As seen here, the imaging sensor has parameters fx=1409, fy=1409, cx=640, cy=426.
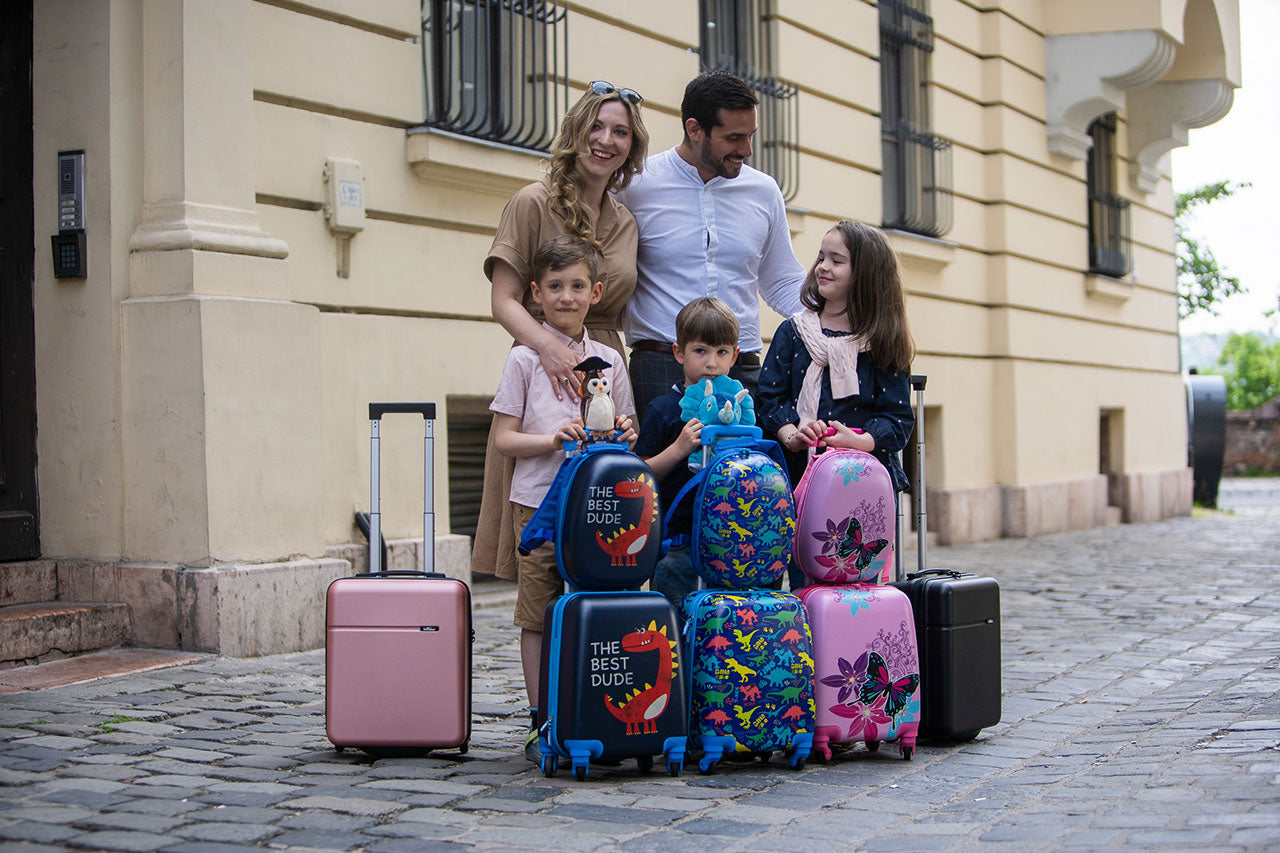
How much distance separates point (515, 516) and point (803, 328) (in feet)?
3.56

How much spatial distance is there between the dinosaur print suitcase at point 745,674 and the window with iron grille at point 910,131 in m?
8.31

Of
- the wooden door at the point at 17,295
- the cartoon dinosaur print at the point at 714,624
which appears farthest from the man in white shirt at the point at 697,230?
the wooden door at the point at 17,295

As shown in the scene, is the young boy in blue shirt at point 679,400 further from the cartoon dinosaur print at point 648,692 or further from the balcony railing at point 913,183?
the balcony railing at point 913,183

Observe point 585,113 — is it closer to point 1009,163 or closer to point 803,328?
point 803,328

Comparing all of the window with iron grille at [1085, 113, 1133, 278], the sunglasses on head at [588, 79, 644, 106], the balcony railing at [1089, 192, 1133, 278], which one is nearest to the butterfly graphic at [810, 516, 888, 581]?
the sunglasses on head at [588, 79, 644, 106]

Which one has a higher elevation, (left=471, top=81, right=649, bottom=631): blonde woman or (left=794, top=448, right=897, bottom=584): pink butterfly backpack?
(left=471, top=81, right=649, bottom=631): blonde woman

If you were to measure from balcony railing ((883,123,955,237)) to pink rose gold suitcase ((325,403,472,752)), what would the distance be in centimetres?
849

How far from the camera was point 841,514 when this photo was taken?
411cm

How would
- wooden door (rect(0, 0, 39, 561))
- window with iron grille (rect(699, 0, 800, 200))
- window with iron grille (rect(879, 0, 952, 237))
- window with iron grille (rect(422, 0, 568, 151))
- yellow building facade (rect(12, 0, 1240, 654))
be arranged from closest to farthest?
yellow building facade (rect(12, 0, 1240, 654)) < wooden door (rect(0, 0, 39, 561)) < window with iron grille (rect(422, 0, 568, 151)) < window with iron grille (rect(699, 0, 800, 200)) < window with iron grille (rect(879, 0, 952, 237))

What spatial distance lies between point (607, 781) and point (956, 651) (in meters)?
1.25

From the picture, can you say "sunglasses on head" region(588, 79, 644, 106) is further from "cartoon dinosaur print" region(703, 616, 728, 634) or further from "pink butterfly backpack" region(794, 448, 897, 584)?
"cartoon dinosaur print" region(703, 616, 728, 634)

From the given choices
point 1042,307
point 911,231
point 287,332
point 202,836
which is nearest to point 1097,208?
point 1042,307

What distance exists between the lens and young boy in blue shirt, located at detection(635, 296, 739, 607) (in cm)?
407

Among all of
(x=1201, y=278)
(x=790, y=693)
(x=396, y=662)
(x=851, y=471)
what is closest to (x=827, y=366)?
(x=851, y=471)
